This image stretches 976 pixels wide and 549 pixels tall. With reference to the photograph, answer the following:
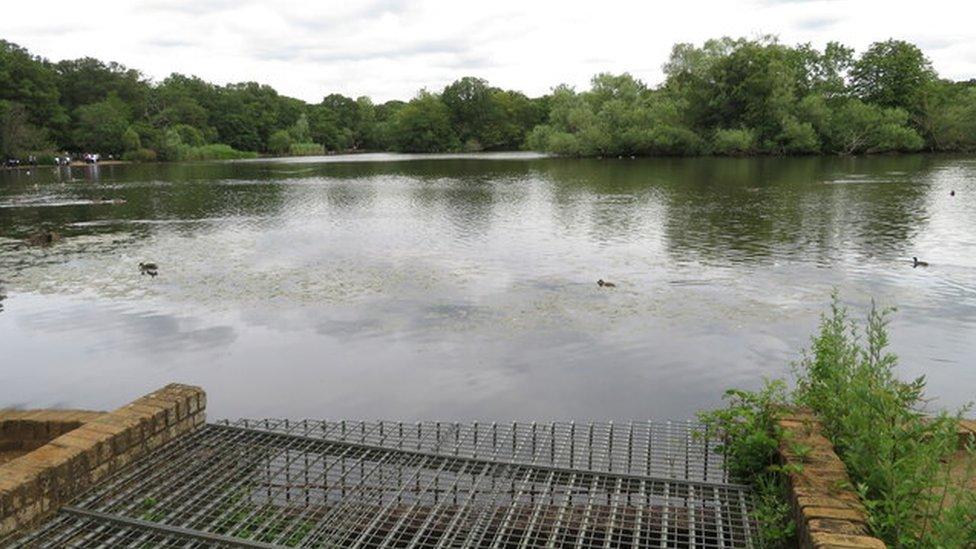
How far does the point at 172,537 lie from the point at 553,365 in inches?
290

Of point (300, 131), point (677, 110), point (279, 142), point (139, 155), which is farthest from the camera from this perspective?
point (300, 131)

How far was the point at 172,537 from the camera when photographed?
449 cm

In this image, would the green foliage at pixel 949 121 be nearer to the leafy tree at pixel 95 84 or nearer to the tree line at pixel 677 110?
the tree line at pixel 677 110

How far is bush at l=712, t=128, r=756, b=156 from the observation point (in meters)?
73.7

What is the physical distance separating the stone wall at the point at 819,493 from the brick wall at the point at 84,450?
4.58 meters

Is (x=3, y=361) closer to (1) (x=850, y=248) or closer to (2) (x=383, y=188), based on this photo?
(1) (x=850, y=248)

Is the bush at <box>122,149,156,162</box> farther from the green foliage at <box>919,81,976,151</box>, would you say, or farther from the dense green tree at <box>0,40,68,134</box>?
the green foliage at <box>919,81,976,151</box>

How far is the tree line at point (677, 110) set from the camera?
76.3 metres

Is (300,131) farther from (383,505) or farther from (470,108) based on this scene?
(383,505)

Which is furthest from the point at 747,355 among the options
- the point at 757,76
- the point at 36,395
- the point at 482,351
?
the point at 757,76

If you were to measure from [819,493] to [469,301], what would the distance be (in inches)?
443

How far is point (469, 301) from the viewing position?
15383 millimetres

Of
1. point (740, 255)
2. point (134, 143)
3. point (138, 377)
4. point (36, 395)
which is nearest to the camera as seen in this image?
point (36, 395)

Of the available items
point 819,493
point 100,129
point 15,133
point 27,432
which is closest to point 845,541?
point 819,493
